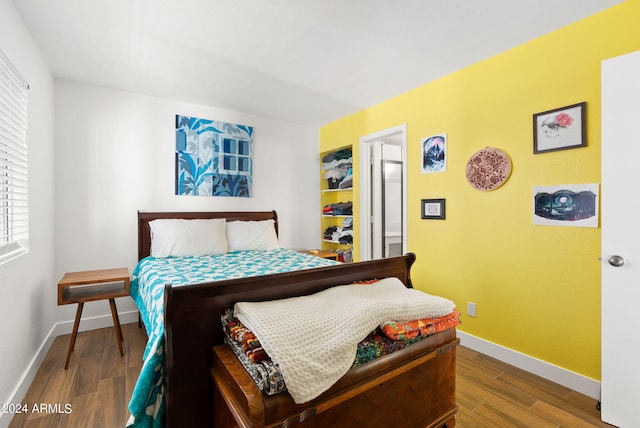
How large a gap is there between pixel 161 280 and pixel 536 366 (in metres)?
2.71

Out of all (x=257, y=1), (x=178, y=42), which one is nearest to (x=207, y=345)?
(x=257, y=1)

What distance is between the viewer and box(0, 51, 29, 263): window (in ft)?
5.60

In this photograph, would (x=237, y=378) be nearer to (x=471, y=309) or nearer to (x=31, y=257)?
(x=31, y=257)

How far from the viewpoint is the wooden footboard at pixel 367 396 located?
3.25 feet

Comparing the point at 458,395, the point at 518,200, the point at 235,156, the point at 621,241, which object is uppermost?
the point at 235,156

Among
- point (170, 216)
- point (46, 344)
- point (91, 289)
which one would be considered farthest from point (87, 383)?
point (170, 216)

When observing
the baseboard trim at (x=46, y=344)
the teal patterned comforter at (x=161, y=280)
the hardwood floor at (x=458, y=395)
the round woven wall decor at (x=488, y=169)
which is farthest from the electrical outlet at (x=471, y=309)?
the baseboard trim at (x=46, y=344)

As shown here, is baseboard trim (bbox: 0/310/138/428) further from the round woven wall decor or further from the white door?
the round woven wall decor

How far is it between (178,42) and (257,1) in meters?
0.78

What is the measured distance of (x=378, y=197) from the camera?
12.5ft

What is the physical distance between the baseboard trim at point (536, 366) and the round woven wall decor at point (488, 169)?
4.21 feet

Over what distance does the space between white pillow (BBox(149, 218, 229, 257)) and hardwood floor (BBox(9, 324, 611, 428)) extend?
0.88 m

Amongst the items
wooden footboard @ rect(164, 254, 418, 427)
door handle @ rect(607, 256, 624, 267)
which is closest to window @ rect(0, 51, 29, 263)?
wooden footboard @ rect(164, 254, 418, 427)

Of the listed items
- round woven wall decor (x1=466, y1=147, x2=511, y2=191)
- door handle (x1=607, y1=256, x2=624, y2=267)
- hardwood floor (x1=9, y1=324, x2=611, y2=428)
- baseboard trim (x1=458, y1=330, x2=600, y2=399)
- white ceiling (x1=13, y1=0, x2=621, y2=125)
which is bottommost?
hardwood floor (x1=9, y1=324, x2=611, y2=428)
